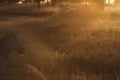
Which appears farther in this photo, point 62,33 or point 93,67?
point 62,33

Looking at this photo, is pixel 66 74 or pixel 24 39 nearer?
pixel 66 74

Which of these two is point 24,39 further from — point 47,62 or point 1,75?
point 1,75

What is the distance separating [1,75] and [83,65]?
3271 millimetres

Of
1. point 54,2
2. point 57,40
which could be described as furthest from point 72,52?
point 54,2

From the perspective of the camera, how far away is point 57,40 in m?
20.5

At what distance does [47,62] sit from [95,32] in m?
10.5

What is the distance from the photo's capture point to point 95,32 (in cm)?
2439

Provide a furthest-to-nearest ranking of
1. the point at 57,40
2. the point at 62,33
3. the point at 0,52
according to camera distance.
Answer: the point at 62,33, the point at 57,40, the point at 0,52

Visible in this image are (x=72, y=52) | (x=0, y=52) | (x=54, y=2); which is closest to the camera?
(x=0, y=52)

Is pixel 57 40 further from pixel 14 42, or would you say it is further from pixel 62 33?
pixel 14 42

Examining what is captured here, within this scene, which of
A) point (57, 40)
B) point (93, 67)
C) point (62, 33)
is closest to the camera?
point (93, 67)

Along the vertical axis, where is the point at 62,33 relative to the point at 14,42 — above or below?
below

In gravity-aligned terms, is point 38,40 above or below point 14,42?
below

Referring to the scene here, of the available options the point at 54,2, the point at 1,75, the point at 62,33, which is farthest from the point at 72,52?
the point at 54,2
